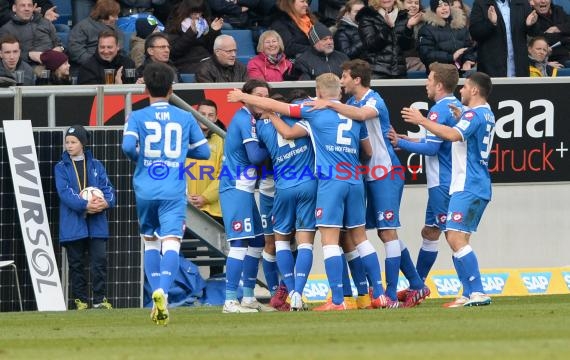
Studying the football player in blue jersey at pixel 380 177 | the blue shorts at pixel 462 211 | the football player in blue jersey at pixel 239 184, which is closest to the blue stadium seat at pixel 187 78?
the football player in blue jersey at pixel 380 177

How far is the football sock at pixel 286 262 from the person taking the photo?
14047mm

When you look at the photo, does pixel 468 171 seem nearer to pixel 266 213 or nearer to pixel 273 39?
pixel 266 213

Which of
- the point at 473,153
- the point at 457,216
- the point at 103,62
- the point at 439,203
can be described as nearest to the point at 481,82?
the point at 473,153

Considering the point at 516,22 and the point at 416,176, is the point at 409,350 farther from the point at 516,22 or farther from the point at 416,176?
the point at 516,22

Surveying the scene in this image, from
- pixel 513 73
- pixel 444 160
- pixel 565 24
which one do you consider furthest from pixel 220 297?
pixel 565 24

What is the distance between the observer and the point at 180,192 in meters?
12.5

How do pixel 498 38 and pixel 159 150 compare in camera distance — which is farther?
pixel 498 38

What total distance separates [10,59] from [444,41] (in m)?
5.61

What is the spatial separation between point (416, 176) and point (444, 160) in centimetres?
341

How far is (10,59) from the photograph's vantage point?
17.2 m

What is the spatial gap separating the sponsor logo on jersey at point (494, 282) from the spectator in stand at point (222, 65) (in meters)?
3.73

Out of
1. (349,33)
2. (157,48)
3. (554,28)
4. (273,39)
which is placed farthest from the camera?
(554,28)

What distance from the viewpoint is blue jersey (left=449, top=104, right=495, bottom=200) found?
13.6 metres

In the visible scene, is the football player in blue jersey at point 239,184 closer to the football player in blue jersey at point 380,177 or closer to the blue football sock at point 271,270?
the blue football sock at point 271,270
